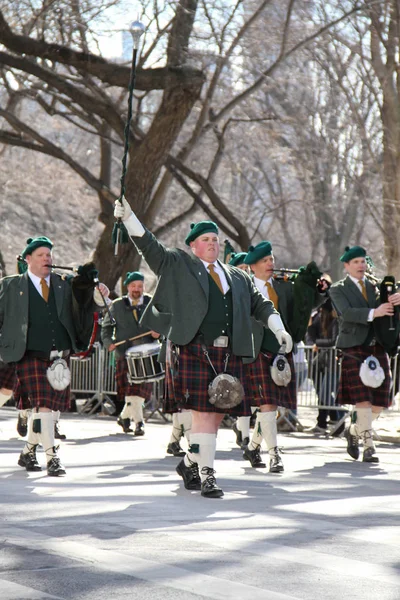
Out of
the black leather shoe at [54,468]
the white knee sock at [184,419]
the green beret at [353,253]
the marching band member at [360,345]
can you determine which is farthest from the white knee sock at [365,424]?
the black leather shoe at [54,468]

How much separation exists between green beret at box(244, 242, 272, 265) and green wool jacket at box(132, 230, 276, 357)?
2033mm

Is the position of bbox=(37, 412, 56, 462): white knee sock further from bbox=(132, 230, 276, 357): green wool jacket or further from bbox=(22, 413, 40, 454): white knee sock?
bbox=(132, 230, 276, 357): green wool jacket

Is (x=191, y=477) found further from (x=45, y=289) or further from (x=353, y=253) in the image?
(x=353, y=253)

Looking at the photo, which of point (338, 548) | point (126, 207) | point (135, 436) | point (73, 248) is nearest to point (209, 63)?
point (135, 436)

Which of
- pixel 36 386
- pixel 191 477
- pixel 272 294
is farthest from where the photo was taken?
pixel 272 294

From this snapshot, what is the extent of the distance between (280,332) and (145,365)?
5.75 metres

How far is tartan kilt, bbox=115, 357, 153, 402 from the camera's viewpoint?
1430cm

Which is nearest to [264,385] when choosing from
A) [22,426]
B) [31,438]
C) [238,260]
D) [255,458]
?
[255,458]

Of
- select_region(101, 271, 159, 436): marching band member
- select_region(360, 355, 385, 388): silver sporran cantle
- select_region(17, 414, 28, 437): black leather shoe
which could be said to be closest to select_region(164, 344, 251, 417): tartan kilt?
select_region(360, 355, 385, 388): silver sporran cantle

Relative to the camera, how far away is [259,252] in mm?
10547

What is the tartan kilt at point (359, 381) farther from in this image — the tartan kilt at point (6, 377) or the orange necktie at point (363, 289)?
the tartan kilt at point (6, 377)

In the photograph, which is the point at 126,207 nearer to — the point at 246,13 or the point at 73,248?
the point at 246,13

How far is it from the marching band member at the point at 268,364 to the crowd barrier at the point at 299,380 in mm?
2695

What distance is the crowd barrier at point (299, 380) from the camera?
1520 cm
